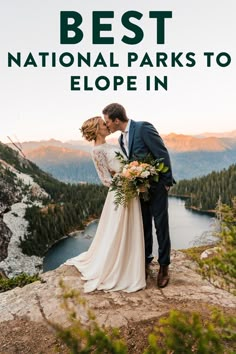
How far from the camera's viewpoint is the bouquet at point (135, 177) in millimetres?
6281

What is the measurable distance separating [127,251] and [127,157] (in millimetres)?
1875

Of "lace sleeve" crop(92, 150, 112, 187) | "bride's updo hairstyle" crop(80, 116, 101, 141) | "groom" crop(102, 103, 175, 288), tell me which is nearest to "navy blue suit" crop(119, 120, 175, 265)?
"groom" crop(102, 103, 175, 288)

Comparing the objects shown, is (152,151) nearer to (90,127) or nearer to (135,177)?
(135,177)

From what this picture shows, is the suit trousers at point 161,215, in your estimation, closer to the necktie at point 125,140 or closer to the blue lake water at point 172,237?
the necktie at point 125,140

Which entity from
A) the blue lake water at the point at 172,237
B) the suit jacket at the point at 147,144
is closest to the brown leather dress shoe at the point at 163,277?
the suit jacket at the point at 147,144

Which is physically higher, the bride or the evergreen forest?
→ the bride

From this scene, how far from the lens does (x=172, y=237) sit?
9306 cm

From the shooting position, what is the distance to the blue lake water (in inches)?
3312

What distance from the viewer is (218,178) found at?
407 ft

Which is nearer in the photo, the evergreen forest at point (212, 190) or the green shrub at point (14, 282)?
the green shrub at point (14, 282)

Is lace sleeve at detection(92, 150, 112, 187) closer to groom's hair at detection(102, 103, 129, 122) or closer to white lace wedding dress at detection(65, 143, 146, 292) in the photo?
white lace wedding dress at detection(65, 143, 146, 292)

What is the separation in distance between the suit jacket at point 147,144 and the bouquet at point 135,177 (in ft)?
0.40

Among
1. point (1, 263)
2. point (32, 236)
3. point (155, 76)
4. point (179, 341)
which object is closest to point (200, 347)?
point (179, 341)

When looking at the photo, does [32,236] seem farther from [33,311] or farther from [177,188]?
[33,311]
